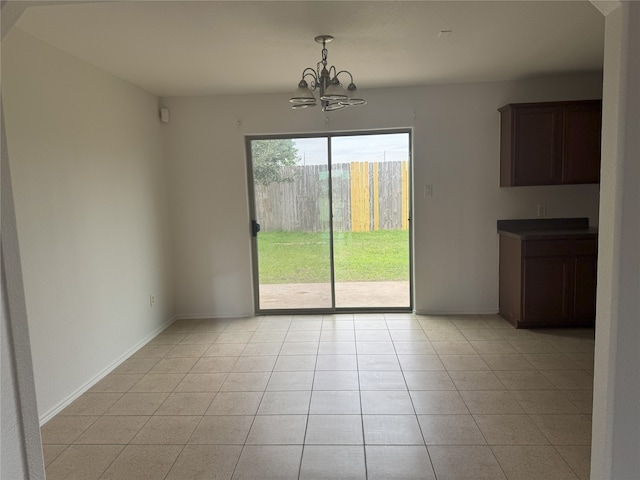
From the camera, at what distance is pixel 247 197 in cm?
469

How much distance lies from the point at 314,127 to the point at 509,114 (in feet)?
Answer: 6.45

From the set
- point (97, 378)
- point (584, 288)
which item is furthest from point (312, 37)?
point (584, 288)

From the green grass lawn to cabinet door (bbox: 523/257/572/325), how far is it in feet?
4.21

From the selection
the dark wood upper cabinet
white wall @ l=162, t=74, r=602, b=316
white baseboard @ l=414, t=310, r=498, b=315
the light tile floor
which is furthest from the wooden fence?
the light tile floor

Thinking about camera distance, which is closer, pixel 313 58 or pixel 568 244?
pixel 313 58

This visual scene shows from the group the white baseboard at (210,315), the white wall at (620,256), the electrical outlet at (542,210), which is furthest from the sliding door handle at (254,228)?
the white wall at (620,256)

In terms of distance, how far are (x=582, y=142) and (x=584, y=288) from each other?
4.59 feet

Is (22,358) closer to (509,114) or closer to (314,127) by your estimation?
(314,127)

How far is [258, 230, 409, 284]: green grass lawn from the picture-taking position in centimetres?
479

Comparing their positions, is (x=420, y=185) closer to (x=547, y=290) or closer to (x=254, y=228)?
(x=547, y=290)

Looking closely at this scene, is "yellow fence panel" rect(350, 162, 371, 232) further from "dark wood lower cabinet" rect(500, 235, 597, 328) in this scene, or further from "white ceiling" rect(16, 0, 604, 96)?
"dark wood lower cabinet" rect(500, 235, 597, 328)

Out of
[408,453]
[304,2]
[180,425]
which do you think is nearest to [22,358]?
[180,425]

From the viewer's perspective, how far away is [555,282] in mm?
4000

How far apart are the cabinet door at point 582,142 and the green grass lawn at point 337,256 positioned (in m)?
1.73
